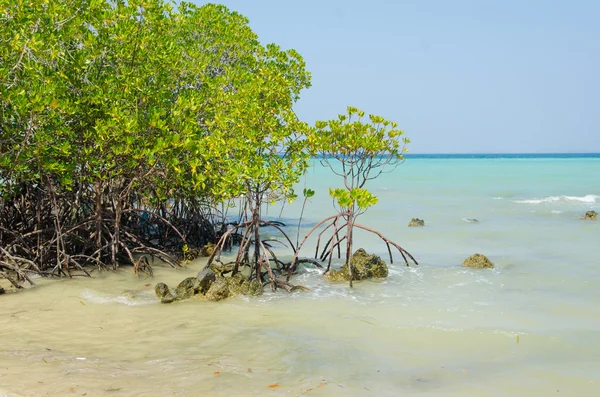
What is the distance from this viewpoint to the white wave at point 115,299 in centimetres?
705

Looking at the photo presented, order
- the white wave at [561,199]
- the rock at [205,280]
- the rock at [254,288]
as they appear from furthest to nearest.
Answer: the white wave at [561,199]
the rock at [254,288]
the rock at [205,280]

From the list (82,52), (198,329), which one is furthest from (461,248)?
(82,52)

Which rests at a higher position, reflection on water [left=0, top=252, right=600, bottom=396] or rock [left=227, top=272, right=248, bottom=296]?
rock [left=227, top=272, right=248, bottom=296]

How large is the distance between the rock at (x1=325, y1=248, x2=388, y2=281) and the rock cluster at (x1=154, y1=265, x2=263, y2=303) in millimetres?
1439

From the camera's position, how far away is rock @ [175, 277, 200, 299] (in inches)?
287

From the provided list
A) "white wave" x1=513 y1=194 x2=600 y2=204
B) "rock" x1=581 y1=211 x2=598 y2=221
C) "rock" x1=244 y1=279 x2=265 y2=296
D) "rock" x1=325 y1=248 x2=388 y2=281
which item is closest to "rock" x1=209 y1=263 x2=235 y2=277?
"rock" x1=244 y1=279 x2=265 y2=296

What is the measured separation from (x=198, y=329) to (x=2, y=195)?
3.78 m

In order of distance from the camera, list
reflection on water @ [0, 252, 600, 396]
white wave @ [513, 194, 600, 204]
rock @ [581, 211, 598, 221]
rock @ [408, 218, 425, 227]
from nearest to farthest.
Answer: reflection on water @ [0, 252, 600, 396] < rock @ [408, 218, 425, 227] < rock @ [581, 211, 598, 221] < white wave @ [513, 194, 600, 204]

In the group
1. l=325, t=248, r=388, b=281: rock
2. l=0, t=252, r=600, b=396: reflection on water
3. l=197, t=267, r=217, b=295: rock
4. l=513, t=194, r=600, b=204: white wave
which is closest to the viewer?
l=0, t=252, r=600, b=396: reflection on water

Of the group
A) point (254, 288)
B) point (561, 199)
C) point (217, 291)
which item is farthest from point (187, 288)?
point (561, 199)

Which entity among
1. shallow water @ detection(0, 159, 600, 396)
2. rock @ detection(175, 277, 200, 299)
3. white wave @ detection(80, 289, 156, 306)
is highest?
rock @ detection(175, 277, 200, 299)

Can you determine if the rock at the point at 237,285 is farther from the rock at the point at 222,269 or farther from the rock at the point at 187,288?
the rock at the point at 222,269

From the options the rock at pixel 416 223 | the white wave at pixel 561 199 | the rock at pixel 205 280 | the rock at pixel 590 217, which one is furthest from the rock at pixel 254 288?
the white wave at pixel 561 199

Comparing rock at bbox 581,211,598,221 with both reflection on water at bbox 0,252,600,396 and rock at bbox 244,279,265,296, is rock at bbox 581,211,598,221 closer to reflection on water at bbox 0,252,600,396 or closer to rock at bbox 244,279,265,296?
reflection on water at bbox 0,252,600,396
